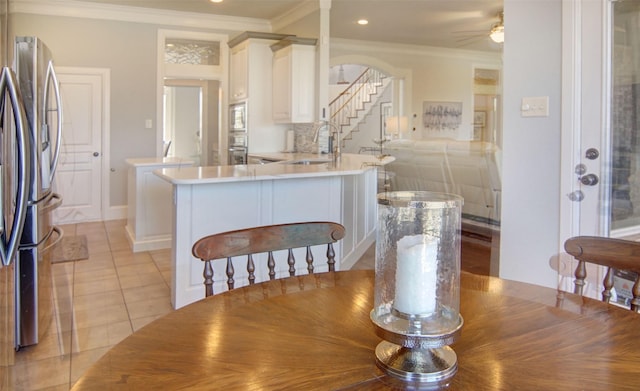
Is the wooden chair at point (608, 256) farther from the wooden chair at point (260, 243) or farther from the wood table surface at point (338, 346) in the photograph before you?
the wooden chair at point (260, 243)

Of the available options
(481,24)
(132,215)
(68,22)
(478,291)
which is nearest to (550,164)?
(478,291)

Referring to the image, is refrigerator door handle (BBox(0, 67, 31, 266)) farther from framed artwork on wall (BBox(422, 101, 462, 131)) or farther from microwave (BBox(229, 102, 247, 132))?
framed artwork on wall (BBox(422, 101, 462, 131))

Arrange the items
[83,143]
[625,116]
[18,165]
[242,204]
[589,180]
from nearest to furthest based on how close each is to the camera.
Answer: [18,165]
[625,116]
[589,180]
[242,204]
[83,143]

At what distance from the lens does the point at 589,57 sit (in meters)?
2.63

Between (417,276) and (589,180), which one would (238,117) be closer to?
(589,180)

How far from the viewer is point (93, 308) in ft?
10.5

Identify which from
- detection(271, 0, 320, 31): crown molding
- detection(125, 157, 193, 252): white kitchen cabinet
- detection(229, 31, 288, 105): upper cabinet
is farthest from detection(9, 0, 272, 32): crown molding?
detection(125, 157, 193, 252): white kitchen cabinet

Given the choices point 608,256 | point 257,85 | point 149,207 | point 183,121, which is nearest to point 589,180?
point 608,256

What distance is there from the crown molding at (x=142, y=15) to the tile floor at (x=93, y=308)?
2959mm

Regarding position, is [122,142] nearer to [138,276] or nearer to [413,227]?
[138,276]

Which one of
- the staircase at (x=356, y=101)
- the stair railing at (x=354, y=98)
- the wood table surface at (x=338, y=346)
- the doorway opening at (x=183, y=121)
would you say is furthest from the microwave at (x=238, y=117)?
the wood table surface at (x=338, y=346)

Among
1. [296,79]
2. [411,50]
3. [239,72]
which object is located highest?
[411,50]

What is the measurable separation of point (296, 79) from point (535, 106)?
3621 millimetres

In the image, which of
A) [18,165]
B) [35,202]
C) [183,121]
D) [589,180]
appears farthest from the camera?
[183,121]
